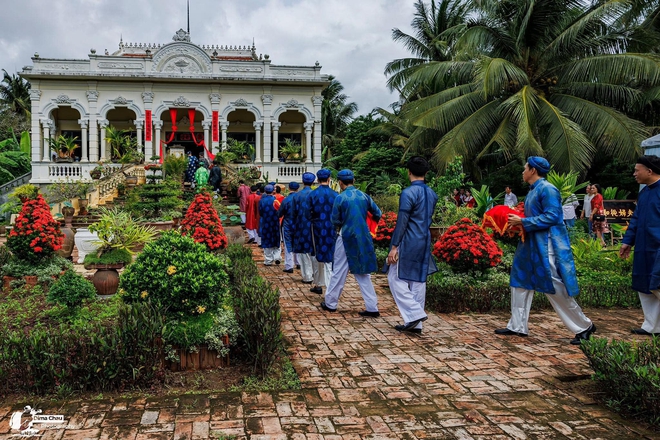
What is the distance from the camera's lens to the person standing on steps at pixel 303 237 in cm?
712

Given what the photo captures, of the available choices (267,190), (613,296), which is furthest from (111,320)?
(613,296)

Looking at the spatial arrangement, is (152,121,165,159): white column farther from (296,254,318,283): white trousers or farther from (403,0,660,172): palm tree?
→ (296,254,318,283): white trousers

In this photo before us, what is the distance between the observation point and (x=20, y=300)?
5.80 metres

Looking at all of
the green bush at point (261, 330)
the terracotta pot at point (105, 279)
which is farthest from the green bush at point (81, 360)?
the terracotta pot at point (105, 279)

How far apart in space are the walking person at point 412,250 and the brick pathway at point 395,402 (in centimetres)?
32

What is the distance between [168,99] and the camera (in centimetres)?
2317

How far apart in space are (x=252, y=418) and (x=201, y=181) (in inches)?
544

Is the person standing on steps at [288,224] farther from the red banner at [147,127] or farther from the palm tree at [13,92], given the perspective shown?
the palm tree at [13,92]

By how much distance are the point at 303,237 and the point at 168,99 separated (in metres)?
18.5

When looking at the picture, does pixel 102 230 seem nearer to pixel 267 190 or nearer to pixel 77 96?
pixel 267 190

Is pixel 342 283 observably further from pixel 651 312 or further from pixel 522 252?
pixel 651 312

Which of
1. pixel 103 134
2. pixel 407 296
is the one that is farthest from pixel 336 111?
pixel 407 296

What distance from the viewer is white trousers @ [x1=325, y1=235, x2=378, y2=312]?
217 inches

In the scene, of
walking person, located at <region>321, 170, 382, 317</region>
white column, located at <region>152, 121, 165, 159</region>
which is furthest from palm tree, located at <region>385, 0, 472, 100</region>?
walking person, located at <region>321, 170, 382, 317</region>
